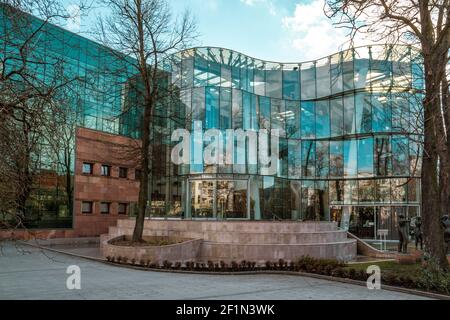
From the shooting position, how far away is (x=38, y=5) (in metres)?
8.25

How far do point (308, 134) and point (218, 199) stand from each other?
1198 centimetres

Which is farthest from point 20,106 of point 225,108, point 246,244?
point 225,108

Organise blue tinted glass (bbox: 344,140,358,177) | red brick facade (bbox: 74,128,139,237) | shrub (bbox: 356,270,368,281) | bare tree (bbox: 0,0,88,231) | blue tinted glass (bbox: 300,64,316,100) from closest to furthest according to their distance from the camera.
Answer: bare tree (bbox: 0,0,88,231), shrub (bbox: 356,270,368,281), red brick facade (bbox: 74,128,139,237), blue tinted glass (bbox: 344,140,358,177), blue tinted glass (bbox: 300,64,316,100)

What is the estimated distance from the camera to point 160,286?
1398 centimetres

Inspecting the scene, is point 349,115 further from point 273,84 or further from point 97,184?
point 97,184

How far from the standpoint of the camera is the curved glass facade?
31703 mm

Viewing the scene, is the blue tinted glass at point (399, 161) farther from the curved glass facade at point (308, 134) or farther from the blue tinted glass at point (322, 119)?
the blue tinted glass at point (322, 119)

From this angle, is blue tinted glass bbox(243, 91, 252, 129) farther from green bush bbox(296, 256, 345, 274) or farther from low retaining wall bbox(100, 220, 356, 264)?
green bush bbox(296, 256, 345, 274)

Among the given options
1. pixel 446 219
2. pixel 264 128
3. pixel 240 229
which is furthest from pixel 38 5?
pixel 264 128

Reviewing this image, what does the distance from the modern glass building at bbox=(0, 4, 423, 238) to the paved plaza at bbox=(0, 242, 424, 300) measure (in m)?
12.8

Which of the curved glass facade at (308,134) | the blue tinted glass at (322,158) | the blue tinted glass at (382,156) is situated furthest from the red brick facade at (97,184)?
the blue tinted glass at (382,156)

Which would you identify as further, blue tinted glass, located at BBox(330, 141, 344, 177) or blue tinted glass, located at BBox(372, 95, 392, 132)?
blue tinted glass, located at BBox(330, 141, 344, 177)

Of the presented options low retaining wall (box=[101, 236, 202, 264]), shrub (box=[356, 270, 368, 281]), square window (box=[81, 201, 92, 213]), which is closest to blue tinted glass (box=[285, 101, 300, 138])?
square window (box=[81, 201, 92, 213])

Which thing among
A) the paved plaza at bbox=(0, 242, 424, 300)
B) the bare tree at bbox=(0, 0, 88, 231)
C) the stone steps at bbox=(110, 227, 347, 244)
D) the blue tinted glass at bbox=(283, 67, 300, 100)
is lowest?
the paved plaza at bbox=(0, 242, 424, 300)
